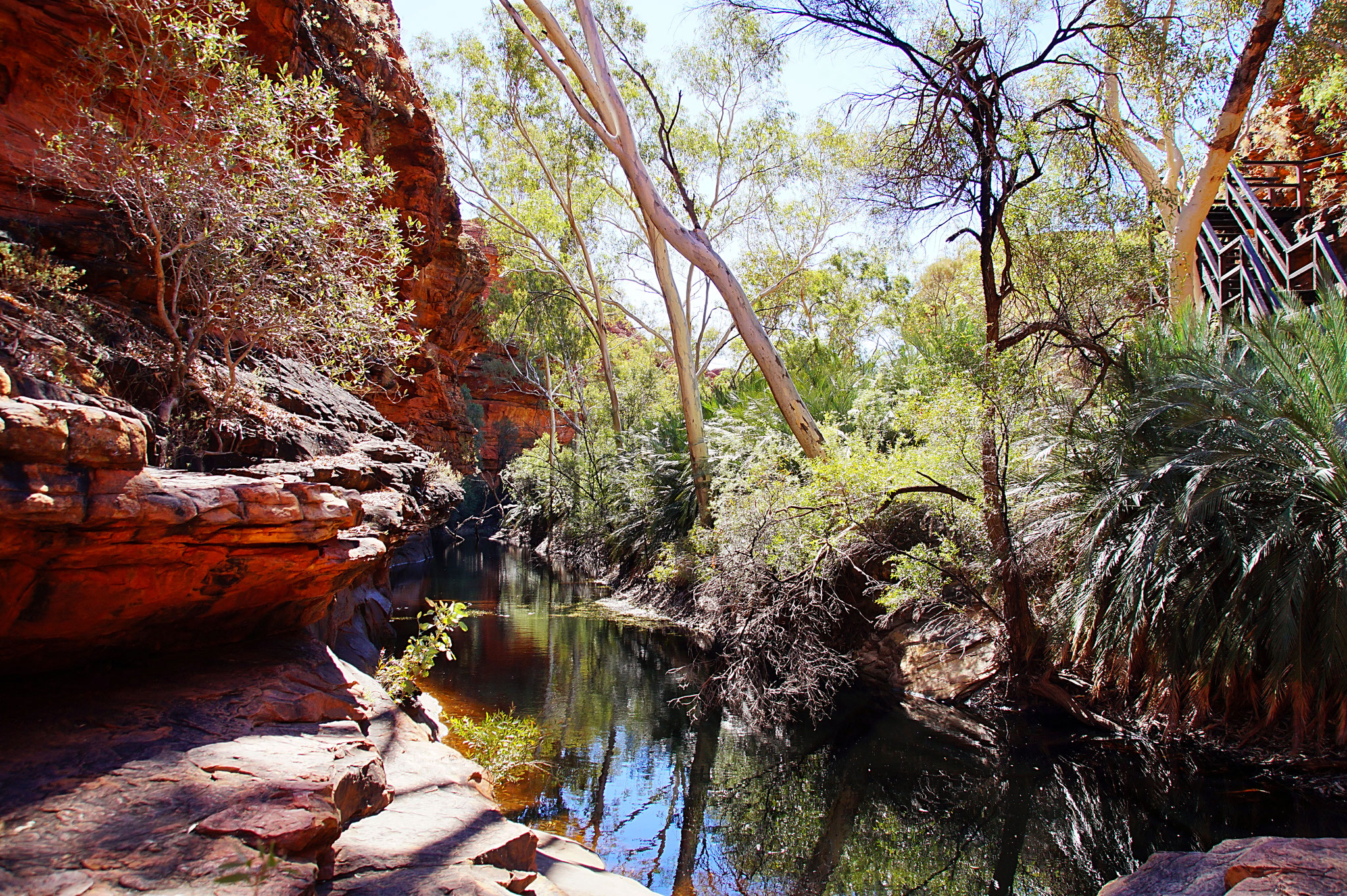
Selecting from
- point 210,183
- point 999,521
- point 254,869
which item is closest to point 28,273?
point 210,183

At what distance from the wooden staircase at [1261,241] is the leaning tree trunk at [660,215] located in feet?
15.5

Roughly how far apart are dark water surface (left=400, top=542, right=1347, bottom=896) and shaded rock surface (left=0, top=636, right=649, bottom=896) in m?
1.25

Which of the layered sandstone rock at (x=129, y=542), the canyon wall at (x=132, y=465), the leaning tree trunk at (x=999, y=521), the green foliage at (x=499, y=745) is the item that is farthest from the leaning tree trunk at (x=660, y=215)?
the layered sandstone rock at (x=129, y=542)

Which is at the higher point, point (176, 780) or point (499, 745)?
point (176, 780)

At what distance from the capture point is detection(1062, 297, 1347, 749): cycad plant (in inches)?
181

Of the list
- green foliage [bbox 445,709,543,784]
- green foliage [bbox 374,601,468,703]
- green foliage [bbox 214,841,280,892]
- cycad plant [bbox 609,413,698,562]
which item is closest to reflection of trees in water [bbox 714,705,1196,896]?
green foliage [bbox 445,709,543,784]

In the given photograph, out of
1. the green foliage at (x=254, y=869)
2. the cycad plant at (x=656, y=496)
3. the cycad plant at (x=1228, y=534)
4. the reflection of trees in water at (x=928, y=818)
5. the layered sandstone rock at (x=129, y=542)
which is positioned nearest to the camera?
the green foliage at (x=254, y=869)

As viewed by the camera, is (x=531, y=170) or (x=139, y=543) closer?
(x=139, y=543)

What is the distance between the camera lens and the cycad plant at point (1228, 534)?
4.61m

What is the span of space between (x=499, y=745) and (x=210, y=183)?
4.75 metres

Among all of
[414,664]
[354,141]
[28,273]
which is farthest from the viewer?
[354,141]

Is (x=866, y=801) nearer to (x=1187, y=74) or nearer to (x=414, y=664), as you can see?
(x=414, y=664)

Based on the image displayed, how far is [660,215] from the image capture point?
396 inches

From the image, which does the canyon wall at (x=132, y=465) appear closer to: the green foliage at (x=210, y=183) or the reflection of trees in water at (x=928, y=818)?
the green foliage at (x=210, y=183)
